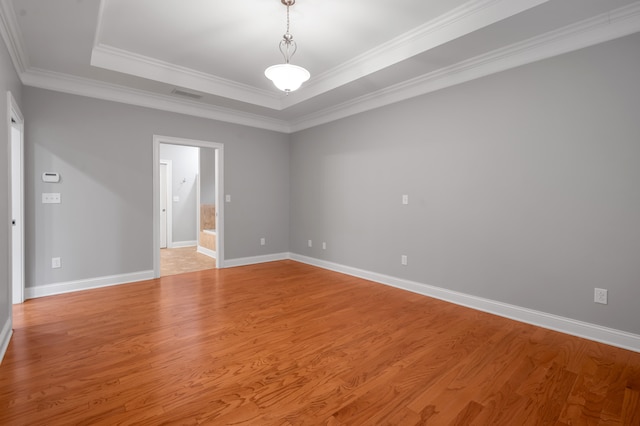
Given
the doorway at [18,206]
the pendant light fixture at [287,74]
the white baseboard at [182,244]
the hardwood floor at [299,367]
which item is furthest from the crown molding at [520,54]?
the white baseboard at [182,244]

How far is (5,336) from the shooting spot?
256 cm

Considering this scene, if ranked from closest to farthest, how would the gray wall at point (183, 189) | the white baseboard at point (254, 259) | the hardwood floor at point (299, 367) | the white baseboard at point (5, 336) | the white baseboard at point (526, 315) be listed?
the hardwood floor at point (299, 367), the white baseboard at point (5, 336), the white baseboard at point (526, 315), the white baseboard at point (254, 259), the gray wall at point (183, 189)

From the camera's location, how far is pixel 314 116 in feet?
18.7

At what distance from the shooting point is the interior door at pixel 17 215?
3578 millimetres

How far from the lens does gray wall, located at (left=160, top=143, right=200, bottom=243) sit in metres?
7.98

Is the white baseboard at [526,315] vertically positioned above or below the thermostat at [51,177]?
below

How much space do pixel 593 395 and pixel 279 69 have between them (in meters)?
3.44

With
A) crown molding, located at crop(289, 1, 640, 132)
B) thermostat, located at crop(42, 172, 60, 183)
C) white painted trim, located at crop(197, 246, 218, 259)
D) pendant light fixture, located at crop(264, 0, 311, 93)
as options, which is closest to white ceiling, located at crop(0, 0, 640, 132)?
crown molding, located at crop(289, 1, 640, 132)

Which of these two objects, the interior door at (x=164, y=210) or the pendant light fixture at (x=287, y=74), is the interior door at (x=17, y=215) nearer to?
the pendant light fixture at (x=287, y=74)

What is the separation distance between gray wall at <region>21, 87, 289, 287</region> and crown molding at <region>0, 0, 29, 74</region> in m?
0.49

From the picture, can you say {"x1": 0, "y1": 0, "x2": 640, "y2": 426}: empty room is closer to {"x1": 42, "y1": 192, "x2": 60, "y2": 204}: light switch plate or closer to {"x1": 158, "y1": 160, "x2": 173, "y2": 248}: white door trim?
{"x1": 42, "y1": 192, "x2": 60, "y2": 204}: light switch plate

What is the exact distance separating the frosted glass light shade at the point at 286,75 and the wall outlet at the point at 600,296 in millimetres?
3334

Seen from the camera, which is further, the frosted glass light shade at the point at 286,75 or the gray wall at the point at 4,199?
the frosted glass light shade at the point at 286,75

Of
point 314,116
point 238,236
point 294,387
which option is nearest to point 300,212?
point 238,236
